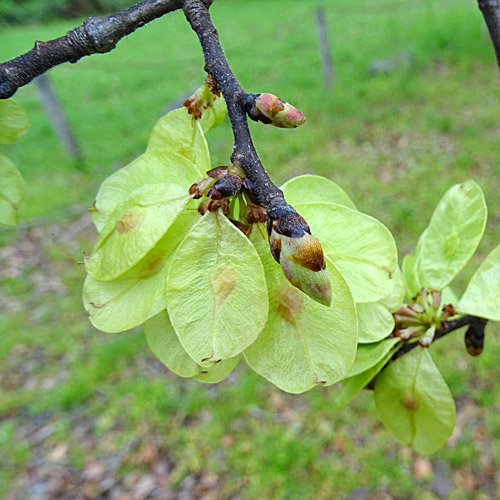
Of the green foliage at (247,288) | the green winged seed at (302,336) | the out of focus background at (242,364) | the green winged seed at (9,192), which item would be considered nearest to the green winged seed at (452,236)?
the green foliage at (247,288)

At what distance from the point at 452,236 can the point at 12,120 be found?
588 millimetres

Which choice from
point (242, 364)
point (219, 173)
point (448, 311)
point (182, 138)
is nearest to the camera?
point (219, 173)

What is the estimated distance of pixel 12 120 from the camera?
1.88 feet

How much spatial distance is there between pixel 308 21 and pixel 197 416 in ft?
26.7

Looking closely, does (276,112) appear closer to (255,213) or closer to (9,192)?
(255,213)

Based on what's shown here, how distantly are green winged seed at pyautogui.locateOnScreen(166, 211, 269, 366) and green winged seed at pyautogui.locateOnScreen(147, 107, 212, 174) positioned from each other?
0.12 m

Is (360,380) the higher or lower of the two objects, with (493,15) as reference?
lower

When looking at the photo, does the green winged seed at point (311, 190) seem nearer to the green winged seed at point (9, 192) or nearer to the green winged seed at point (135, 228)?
the green winged seed at point (135, 228)

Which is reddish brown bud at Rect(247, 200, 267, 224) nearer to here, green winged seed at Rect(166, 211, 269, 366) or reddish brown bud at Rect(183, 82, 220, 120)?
green winged seed at Rect(166, 211, 269, 366)

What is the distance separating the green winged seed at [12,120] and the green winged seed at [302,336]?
0.33 meters

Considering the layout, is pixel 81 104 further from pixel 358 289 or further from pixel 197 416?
pixel 358 289

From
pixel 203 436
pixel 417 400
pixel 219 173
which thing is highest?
pixel 219 173

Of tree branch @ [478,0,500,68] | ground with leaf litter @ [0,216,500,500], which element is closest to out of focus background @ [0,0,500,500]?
ground with leaf litter @ [0,216,500,500]

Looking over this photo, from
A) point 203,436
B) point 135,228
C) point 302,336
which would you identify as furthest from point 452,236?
point 203,436
